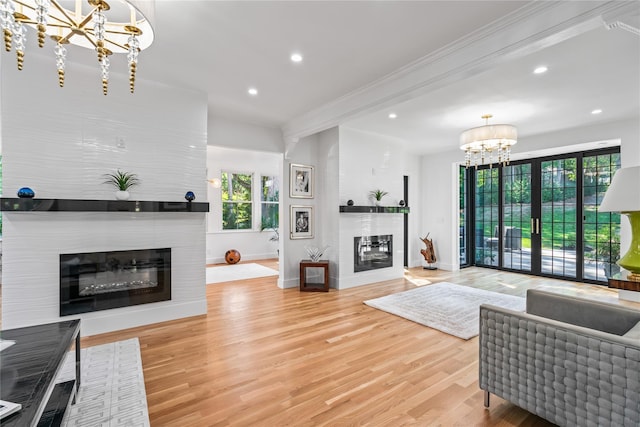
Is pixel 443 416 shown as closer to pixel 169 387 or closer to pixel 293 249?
pixel 169 387

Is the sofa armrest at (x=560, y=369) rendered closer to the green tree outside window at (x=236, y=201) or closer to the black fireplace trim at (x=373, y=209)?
the black fireplace trim at (x=373, y=209)

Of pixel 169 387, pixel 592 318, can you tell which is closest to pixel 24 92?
pixel 169 387

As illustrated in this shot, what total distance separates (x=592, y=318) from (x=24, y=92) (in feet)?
17.5

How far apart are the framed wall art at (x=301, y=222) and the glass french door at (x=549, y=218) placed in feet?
14.8

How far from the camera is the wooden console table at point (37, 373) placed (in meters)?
1.28

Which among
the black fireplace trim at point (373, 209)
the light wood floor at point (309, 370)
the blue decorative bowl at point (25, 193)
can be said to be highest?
the blue decorative bowl at point (25, 193)

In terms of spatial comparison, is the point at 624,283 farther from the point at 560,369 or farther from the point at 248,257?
the point at 248,257

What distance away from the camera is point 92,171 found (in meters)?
3.34

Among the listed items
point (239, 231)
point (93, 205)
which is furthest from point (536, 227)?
point (93, 205)

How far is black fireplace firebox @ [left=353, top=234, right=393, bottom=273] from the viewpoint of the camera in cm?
564

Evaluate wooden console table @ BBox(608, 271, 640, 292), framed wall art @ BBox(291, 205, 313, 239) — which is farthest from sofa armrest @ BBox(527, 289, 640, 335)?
framed wall art @ BBox(291, 205, 313, 239)

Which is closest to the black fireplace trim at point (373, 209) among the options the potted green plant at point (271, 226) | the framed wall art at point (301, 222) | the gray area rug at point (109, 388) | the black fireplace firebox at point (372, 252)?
the black fireplace firebox at point (372, 252)

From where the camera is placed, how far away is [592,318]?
2.14m

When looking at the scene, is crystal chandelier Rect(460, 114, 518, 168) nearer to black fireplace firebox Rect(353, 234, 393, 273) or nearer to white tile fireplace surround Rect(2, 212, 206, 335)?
black fireplace firebox Rect(353, 234, 393, 273)
